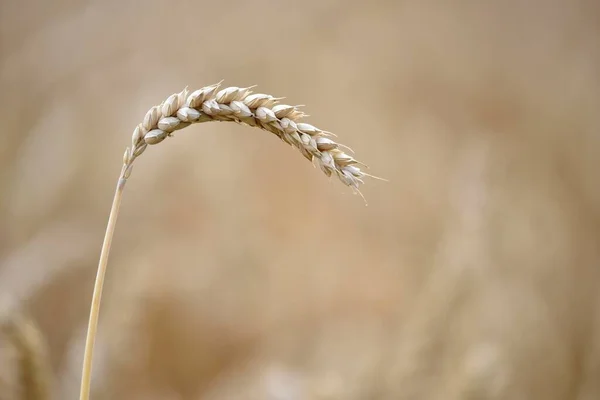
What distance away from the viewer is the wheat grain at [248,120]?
337 mm

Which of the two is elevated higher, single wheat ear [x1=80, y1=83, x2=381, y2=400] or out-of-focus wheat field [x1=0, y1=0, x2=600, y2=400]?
out-of-focus wheat field [x1=0, y1=0, x2=600, y2=400]

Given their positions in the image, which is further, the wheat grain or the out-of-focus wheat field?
the out-of-focus wheat field

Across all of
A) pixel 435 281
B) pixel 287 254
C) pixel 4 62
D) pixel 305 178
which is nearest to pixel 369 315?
pixel 287 254

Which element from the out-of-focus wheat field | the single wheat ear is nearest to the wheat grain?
the single wheat ear

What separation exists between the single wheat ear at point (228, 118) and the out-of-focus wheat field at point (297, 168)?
760 millimetres

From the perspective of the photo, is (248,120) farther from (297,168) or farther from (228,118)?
(297,168)

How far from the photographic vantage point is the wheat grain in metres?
0.34

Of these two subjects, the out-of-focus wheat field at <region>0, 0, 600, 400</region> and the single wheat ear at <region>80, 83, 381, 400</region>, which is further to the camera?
the out-of-focus wheat field at <region>0, 0, 600, 400</region>

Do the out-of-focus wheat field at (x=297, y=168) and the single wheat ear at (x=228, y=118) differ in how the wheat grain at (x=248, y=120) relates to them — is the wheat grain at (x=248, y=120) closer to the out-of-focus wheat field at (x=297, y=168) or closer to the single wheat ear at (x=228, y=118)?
the single wheat ear at (x=228, y=118)

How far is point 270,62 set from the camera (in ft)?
4.58

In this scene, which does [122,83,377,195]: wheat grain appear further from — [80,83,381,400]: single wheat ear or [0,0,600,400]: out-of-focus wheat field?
[0,0,600,400]: out-of-focus wheat field

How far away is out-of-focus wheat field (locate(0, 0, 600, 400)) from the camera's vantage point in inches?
45.9

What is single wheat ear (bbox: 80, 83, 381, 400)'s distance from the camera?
33cm

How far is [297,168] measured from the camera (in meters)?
1.39
